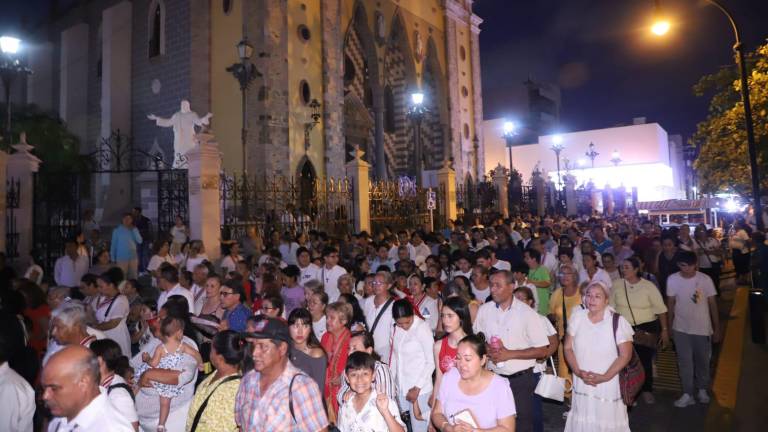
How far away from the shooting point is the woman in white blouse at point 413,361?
16.1 feet

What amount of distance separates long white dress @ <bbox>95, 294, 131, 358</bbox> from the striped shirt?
349cm

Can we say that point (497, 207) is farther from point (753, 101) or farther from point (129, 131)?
point (129, 131)

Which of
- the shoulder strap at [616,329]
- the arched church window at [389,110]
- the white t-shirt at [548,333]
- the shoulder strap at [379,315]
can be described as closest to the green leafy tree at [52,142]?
the arched church window at [389,110]

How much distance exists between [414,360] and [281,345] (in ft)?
6.03

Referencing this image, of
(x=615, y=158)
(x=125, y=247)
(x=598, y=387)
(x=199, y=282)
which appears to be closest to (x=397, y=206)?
(x=125, y=247)

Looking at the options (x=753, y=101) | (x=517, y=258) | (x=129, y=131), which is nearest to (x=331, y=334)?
(x=517, y=258)

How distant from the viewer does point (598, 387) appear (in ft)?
15.2

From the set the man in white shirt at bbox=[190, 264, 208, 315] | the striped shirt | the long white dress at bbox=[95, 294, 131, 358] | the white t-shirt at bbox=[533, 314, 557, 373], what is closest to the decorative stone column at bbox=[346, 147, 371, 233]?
the man in white shirt at bbox=[190, 264, 208, 315]

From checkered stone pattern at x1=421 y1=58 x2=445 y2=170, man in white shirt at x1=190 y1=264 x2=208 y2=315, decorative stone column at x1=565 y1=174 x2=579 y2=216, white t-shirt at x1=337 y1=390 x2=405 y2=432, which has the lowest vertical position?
white t-shirt at x1=337 y1=390 x2=405 y2=432

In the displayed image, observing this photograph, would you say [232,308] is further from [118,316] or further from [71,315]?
[71,315]

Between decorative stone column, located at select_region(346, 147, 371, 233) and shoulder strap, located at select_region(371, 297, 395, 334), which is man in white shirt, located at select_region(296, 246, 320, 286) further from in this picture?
decorative stone column, located at select_region(346, 147, 371, 233)

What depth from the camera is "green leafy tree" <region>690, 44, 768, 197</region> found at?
14805 mm

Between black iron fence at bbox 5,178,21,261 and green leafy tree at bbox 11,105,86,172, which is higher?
green leafy tree at bbox 11,105,86,172

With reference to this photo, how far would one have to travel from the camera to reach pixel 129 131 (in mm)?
23672
